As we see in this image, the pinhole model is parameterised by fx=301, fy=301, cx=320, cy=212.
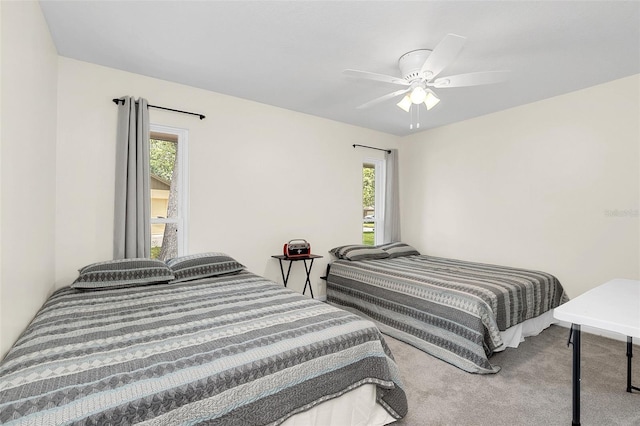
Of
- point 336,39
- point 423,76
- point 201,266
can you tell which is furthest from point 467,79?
point 201,266

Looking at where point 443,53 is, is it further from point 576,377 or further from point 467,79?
point 576,377

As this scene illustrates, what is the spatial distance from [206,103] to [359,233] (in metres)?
2.82

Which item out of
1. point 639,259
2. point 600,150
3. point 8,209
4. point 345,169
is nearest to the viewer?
point 8,209

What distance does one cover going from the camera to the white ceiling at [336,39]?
6.49ft

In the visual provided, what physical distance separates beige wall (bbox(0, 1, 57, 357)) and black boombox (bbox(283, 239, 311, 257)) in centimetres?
219

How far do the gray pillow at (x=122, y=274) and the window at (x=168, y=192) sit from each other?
22.1 inches

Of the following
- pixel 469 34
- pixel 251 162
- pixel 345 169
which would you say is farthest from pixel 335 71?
pixel 345 169

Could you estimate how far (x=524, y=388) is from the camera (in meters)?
2.21

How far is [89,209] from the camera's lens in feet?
9.04

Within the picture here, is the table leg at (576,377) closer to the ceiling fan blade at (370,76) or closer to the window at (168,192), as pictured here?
the ceiling fan blade at (370,76)

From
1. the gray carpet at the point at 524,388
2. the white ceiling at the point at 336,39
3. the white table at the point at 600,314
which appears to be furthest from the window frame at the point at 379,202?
the white table at the point at 600,314

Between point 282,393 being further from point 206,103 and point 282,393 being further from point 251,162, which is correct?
point 206,103

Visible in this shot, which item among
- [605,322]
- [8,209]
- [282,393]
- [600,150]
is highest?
[600,150]

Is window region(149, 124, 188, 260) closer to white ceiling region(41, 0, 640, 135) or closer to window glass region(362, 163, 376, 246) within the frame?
white ceiling region(41, 0, 640, 135)
